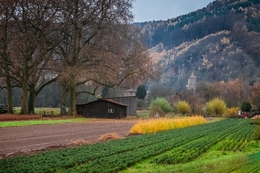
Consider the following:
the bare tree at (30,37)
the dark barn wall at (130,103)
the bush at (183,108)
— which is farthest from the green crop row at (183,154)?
the bush at (183,108)

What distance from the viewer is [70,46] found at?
47.2 meters

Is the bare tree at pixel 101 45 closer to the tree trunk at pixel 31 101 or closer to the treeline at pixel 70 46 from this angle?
the treeline at pixel 70 46

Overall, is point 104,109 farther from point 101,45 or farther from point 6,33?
point 6,33

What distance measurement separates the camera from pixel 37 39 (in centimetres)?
4162

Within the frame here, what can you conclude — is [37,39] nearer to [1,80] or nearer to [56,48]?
[56,48]

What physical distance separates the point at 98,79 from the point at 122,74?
12.4 feet

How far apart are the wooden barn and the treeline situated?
505 cm

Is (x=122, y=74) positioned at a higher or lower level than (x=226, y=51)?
lower

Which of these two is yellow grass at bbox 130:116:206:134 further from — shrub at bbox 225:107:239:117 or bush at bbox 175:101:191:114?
shrub at bbox 225:107:239:117

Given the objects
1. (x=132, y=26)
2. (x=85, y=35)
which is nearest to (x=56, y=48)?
(x=85, y=35)

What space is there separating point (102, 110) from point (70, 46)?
1235 centimetres

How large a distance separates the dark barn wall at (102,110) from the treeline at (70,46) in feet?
17.3

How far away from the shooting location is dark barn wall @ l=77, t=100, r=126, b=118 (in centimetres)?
5291

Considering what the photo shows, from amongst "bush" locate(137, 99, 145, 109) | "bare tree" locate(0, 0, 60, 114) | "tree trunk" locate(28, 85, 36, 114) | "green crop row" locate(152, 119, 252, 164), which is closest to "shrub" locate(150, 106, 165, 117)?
"bare tree" locate(0, 0, 60, 114)
